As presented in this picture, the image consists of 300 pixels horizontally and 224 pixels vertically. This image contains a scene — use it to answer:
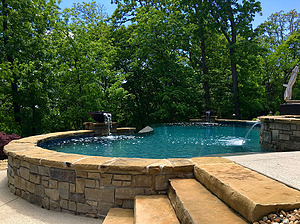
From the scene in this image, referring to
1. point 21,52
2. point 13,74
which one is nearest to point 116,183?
point 13,74

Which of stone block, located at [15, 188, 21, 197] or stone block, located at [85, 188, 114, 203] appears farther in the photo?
stone block, located at [15, 188, 21, 197]

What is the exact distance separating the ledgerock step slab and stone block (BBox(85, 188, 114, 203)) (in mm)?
1072

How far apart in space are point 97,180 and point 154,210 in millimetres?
822

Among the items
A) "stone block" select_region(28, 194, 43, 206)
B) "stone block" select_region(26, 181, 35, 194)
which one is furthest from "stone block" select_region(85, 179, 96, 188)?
"stone block" select_region(26, 181, 35, 194)

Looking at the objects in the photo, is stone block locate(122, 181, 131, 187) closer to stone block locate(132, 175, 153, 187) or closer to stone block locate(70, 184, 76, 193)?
stone block locate(132, 175, 153, 187)

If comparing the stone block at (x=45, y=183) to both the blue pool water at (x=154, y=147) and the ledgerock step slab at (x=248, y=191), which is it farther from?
the ledgerock step slab at (x=248, y=191)

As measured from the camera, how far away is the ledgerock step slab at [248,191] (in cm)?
138

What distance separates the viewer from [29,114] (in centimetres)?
927

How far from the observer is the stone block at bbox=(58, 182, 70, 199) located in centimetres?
254

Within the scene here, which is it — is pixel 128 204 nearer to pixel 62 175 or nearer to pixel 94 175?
pixel 94 175

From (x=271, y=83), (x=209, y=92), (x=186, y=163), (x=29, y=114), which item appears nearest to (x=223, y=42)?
(x=209, y=92)

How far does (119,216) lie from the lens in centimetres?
218

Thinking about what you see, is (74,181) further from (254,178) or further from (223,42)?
(223,42)

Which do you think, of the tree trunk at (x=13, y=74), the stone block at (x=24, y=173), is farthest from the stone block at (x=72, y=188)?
the tree trunk at (x=13, y=74)
